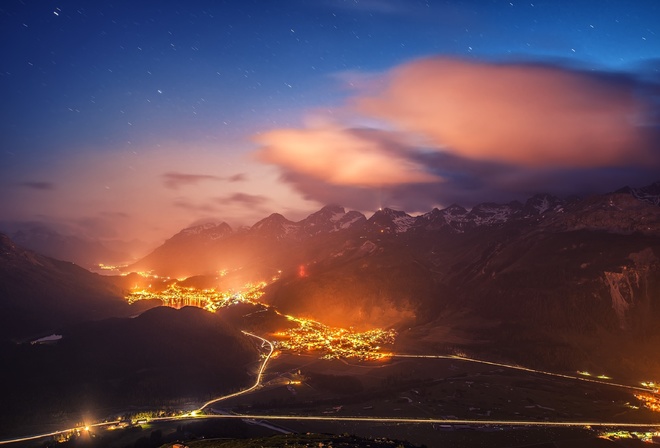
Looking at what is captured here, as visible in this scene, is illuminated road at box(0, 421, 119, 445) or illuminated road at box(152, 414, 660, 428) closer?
illuminated road at box(0, 421, 119, 445)

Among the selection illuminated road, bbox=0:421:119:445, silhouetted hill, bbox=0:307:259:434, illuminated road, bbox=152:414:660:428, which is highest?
silhouetted hill, bbox=0:307:259:434

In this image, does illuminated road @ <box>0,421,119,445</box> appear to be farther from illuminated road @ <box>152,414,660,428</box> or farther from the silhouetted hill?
illuminated road @ <box>152,414,660,428</box>

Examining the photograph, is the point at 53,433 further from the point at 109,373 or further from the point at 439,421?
the point at 439,421

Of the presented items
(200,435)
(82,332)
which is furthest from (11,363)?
(200,435)

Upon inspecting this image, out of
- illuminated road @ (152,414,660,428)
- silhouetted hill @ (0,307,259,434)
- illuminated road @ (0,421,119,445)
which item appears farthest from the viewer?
silhouetted hill @ (0,307,259,434)

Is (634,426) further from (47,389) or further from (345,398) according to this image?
(47,389)

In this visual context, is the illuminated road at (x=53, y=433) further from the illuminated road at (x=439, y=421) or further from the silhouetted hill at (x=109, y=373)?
the illuminated road at (x=439, y=421)

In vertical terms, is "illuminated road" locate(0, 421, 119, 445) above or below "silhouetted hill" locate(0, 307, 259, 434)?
below

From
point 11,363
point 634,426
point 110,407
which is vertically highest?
point 11,363

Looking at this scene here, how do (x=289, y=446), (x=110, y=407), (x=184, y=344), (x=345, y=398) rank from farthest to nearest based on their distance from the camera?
(x=184, y=344) → (x=345, y=398) → (x=110, y=407) → (x=289, y=446)

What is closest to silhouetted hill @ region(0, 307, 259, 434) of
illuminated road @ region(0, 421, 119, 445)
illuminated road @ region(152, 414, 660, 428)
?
illuminated road @ region(0, 421, 119, 445)

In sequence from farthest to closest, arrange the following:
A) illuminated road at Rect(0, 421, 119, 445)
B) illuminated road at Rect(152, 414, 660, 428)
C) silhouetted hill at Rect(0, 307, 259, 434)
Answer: silhouetted hill at Rect(0, 307, 259, 434)
illuminated road at Rect(152, 414, 660, 428)
illuminated road at Rect(0, 421, 119, 445)
